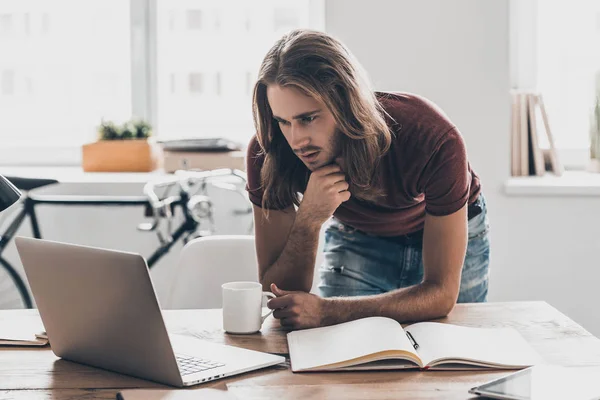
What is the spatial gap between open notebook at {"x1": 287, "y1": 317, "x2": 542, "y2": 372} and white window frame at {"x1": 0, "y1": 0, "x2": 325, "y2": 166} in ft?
6.90

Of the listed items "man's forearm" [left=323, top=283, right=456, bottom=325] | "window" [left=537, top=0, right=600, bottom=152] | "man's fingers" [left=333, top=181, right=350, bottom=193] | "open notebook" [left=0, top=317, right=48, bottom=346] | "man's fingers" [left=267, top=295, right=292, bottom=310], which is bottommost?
"open notebook" [left=0, top=317, right=48, bottom=346]

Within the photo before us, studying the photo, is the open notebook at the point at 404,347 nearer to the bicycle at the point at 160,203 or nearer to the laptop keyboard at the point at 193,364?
the laptop keyboard at the point at 193,364

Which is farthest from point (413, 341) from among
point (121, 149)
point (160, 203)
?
point (121, 149)

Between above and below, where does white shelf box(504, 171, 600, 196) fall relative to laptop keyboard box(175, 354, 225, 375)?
above

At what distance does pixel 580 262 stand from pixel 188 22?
176 cm

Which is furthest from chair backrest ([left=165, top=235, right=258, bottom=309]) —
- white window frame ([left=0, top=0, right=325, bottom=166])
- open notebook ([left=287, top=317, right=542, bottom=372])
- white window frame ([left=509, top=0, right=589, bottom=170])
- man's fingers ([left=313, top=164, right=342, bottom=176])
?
white window frame ([left=509, top=0, right=589, bottom=170])

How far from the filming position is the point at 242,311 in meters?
1.48

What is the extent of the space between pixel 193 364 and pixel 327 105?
671 millimetres

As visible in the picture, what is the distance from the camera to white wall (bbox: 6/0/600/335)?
2781 mm

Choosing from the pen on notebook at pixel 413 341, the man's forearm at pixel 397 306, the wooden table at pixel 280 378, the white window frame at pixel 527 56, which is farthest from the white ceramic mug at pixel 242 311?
the white window frame at pixel 527 56

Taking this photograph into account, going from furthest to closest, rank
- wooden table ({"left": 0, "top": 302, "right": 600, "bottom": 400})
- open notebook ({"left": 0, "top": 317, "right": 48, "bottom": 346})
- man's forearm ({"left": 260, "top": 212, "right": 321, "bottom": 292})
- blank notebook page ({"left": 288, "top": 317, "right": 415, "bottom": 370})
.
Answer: man's forearm ({"left": 260, "top": 212, "right": 321, "bottom": 292})
open notebook ({"left": 0, "top": 317, "right": 48, "bottom": 346})
blank notebook page ({"left": 288, "top": 317, "right": 415, "bottom": 370})
wooden table ({"left": 0, "top": 302, "right": 600, "bottom": 400})

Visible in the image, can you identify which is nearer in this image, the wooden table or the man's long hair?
the wooden table

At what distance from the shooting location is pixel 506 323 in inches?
61.5

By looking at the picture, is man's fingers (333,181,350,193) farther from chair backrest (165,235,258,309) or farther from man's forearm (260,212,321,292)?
chair backrest (165,235,258,309)
